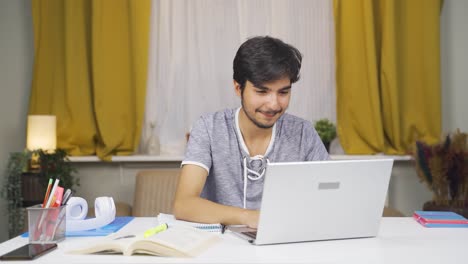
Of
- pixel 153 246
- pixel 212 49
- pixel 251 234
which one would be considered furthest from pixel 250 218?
pixel 212 49

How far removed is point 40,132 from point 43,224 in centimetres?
194

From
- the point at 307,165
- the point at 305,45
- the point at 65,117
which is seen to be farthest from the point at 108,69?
the point at 307,165

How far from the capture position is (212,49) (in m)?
3.83

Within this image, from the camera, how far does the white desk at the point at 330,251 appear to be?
145 centimetres

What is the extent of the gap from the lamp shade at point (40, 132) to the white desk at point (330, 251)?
1817 mm

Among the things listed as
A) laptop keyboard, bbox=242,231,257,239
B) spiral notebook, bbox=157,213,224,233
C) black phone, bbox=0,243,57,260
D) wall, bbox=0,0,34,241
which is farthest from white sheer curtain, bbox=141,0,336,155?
black phone, bbox=0,243,57,260

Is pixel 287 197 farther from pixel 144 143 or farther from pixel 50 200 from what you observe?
pixel 144 143

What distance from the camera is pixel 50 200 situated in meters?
1.68

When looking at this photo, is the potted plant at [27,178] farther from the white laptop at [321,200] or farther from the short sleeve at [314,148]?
the white laptop at [321,200]

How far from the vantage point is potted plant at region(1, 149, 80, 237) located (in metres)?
3.42

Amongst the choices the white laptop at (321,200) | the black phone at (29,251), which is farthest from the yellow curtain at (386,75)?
the black phone at (29,251)

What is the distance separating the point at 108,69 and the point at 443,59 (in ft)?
7.00

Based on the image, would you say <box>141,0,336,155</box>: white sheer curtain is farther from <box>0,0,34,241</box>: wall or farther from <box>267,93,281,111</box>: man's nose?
<box>267,93,281,111</box>: man's nose

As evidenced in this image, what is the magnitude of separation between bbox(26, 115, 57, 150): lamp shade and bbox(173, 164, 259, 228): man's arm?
1628mm
